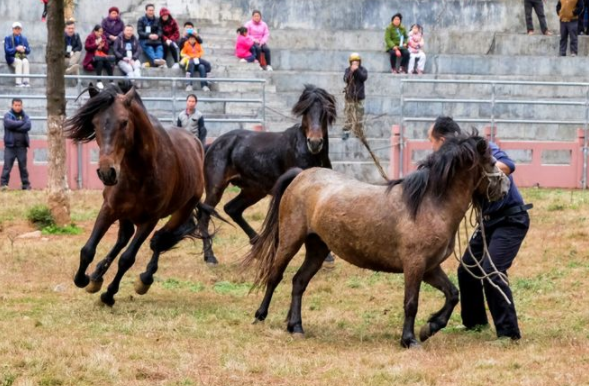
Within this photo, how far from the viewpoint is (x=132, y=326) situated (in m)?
10.7

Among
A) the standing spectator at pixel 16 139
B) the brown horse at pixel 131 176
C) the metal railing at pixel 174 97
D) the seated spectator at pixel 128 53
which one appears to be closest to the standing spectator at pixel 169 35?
the seated spectator at pixel 128 53

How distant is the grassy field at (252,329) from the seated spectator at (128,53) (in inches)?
307

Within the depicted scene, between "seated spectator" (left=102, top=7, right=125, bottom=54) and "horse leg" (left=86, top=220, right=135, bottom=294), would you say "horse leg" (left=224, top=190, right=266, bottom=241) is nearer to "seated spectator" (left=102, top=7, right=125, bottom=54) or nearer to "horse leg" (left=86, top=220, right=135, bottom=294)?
"horse leg" (left=86, top=220, right=135, bottom=294)

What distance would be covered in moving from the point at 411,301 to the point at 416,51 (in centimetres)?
1700

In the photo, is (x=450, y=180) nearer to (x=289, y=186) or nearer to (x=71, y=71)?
(x=289, y=186)

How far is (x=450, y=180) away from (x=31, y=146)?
13300 millimetres

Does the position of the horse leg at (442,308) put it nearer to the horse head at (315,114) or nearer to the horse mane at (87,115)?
the horse mane at (87,115)

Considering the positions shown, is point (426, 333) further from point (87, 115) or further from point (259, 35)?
point (259, 35)

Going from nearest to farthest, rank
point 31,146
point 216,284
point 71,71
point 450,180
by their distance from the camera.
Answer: point 450,180
point 216,284
point 31,146
point 71,71

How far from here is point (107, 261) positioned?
39.5ft

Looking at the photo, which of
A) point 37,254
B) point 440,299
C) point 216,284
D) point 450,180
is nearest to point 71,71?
point 37,254

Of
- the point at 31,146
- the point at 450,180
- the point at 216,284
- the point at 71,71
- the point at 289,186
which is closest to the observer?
the point at 450,180

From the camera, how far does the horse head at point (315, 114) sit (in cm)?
1470

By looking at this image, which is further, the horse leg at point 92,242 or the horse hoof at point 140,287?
the horse hoof at point 140,287
